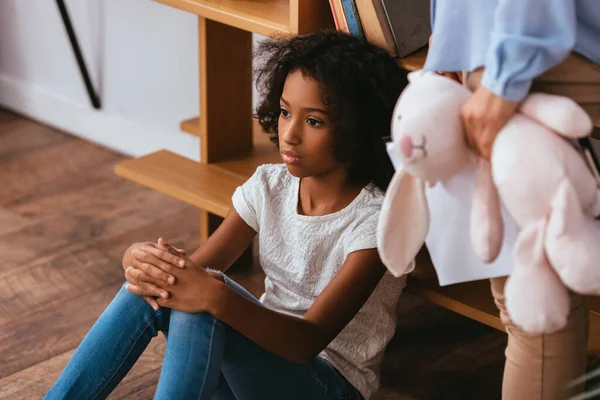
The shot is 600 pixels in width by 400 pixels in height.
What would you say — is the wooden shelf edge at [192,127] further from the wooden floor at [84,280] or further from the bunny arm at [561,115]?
the bunny arm at [561,115]

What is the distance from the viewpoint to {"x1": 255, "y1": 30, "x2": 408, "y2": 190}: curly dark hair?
151cm

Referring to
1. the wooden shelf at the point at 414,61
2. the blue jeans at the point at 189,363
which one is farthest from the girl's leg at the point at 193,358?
the wooden shelf at the point at 414,61

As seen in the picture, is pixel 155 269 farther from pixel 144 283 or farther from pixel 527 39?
pixel 527 39

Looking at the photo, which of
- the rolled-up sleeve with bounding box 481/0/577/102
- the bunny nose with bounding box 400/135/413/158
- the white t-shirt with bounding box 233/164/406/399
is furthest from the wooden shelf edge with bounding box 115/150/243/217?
the rolled-up sleeve with bounding box 481/0/577/102

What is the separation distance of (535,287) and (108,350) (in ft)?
2.40

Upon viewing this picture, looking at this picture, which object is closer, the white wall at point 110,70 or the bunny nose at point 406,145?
the bunny nose at point 406,145

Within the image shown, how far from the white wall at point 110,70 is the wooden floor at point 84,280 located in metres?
0.11

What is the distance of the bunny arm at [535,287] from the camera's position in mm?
1073

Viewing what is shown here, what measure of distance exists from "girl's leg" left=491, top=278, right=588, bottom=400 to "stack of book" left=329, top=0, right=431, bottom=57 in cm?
57

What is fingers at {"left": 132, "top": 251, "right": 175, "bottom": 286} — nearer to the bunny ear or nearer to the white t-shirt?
the white t-shirt

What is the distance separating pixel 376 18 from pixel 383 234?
0.55m

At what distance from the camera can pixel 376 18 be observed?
1636mm

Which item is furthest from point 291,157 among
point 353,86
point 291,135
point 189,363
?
point 189,363

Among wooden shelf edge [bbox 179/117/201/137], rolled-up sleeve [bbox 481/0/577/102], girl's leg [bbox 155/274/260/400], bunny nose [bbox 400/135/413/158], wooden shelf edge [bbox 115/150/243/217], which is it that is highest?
rolled-up sleeve [bbox 481/0/577/102]
